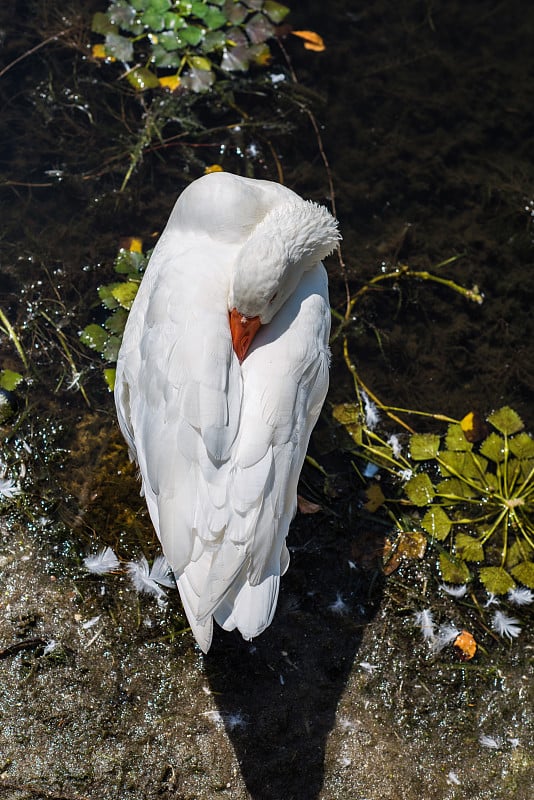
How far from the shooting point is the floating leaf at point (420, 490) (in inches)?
141

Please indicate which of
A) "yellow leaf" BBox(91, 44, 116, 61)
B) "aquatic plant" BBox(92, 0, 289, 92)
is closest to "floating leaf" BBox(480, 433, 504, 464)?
"aquatic plant" BBox(92, 0, 289, 92)

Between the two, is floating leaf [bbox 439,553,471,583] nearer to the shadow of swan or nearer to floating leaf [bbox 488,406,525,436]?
the shadow of swan

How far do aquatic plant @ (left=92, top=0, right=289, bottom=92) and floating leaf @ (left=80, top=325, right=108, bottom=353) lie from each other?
5.54 ft

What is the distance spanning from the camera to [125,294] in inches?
148

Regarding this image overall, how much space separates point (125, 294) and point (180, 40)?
5.97ft

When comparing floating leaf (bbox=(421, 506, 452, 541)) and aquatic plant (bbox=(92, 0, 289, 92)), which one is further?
aquatic plant (bbox=(92, 0, 289, 92))

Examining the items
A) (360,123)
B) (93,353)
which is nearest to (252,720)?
(93,353)

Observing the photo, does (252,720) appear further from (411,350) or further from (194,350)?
(411,350)

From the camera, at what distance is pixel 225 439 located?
2465 millimetres

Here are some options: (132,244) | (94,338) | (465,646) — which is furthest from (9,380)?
(465,646)

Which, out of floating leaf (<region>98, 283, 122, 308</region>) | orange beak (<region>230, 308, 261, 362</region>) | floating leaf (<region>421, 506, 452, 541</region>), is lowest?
floating leaf (<region>421, 506, 452, 541</region>)

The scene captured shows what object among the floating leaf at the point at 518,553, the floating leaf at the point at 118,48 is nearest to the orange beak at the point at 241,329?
the floating leaf at the point at 518,553

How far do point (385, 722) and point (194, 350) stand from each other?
1754 mm

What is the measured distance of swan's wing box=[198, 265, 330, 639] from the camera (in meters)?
2.42
